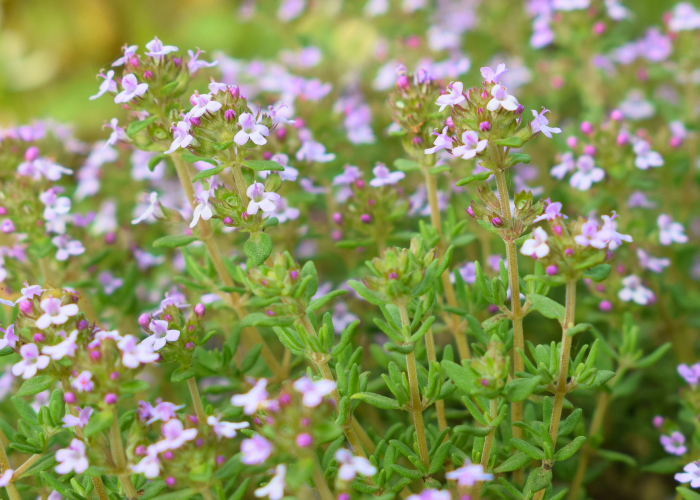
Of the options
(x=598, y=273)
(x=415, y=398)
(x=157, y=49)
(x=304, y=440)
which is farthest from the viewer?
(x=157, y=49)

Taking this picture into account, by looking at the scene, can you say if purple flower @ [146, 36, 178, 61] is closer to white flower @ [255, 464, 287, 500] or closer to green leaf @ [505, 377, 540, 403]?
white flower @ [255, 464, 287, 500]

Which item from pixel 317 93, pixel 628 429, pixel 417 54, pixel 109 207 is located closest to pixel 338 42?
pixel 417 54

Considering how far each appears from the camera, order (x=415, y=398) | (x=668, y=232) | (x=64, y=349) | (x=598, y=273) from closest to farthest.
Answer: (x=64, y=349) → (x=598, y=273) → (x=415, y=398) → (x=668, y=232)

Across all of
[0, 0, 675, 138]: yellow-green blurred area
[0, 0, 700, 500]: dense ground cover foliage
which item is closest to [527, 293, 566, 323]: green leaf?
[0, 0, 700, 500]: dense ground cover foliage

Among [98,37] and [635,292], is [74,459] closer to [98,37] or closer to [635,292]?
[635,292]

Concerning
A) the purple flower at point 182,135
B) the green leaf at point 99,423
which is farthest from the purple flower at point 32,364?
the purple flower at point 182,135

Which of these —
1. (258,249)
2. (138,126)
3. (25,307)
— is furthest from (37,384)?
(138,126)

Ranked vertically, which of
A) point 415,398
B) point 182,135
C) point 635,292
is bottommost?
point 635,292
